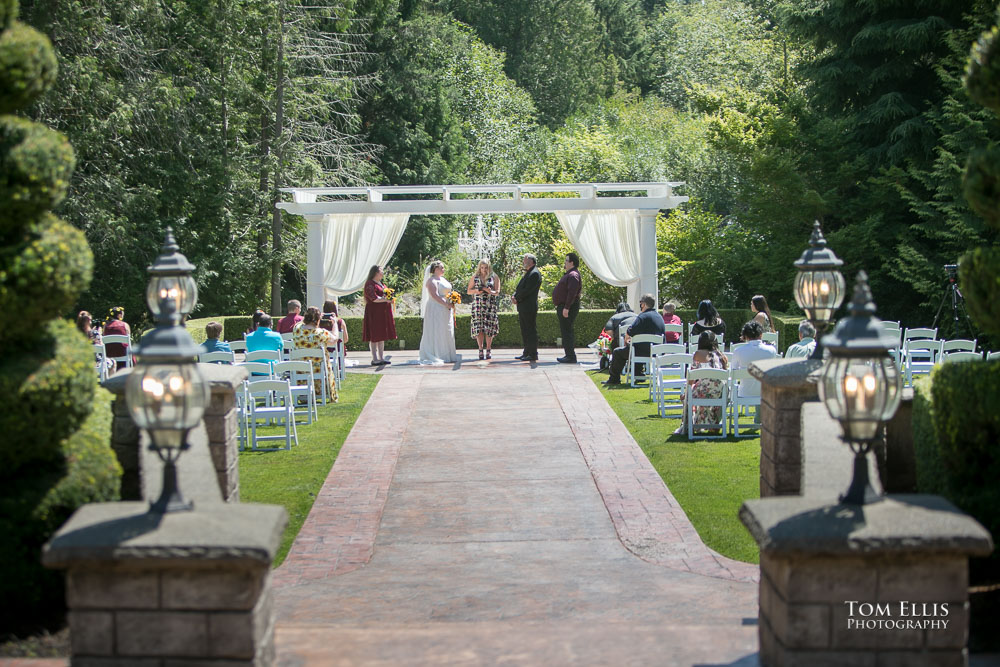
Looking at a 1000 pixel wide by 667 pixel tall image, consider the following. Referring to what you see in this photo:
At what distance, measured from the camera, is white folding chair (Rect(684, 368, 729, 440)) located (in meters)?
11.3

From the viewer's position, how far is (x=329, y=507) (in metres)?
8.90

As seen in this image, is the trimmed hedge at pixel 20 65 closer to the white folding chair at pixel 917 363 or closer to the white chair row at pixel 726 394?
the white chair row at pixel 726 394

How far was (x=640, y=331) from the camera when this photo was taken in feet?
51.2

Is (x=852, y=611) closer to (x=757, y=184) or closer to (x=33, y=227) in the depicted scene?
(x=33, y=227)

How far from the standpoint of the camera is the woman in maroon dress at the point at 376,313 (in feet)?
60.5

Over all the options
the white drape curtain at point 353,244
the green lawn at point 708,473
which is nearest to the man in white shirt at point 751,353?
the green lawn at point 708,473

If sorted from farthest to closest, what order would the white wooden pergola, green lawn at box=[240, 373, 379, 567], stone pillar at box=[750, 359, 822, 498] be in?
1. the white wooden pergola
2. green lawn at box=[240, 373, 379, 567]
3. stone pillar at box=[750, 359, 822, 498]

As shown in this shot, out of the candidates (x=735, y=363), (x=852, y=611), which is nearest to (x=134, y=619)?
(x=852, y=611)

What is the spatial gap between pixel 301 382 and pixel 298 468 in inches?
172

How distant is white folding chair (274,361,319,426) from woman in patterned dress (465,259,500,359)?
16.4 ft

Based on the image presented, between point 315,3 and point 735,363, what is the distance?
2517 centimetres

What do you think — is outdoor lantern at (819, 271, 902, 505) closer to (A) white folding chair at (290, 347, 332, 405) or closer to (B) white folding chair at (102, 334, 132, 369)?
(A) white folding chair at (290, 347, 332, 405)

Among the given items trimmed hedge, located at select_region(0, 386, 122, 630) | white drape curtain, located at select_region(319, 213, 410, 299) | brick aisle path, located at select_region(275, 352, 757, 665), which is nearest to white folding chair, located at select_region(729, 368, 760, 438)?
brick aisle path, located at select_region(275, 352, 757, 665)

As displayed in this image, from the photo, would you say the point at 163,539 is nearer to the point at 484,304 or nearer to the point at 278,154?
the point at 484,304
